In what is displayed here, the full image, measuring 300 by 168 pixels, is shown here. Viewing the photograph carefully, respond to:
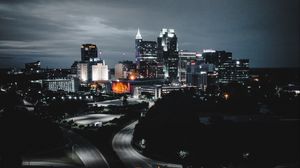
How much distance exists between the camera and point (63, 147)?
4259cm

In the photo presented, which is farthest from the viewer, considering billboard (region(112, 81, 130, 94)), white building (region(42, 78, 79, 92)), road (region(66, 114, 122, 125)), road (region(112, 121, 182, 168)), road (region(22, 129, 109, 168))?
white building (region(42, 78, 79, 92))

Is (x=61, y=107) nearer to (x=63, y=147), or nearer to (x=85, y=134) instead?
(x=85, y=134)

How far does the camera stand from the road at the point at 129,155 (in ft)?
118

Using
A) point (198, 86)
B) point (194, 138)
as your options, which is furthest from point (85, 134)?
point (198, 86)

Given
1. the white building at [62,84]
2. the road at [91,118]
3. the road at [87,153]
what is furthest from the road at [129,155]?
the white building at [62,84]

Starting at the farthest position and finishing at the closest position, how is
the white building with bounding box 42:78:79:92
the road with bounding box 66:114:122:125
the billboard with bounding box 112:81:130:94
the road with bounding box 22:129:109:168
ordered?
the white building with bounding box 42:78:79:92 → the billboard with bounding box 112:81:130:94 → the road with bounding box 66:114:122:125 → the road with bounding box 22:129:109:168

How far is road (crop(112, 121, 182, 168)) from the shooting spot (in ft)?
118

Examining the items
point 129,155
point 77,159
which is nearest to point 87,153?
point 77,159

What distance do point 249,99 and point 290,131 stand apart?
34.2 meters

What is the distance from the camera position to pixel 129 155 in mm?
39969

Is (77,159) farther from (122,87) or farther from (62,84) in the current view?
(62,84)

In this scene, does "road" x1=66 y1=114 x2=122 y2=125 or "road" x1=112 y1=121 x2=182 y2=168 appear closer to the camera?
"road" x1=112 y1=121 x2=182 y2=168

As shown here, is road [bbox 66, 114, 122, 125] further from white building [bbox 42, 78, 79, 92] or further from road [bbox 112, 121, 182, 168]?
white building [bbox 42, 78, 79, 92]

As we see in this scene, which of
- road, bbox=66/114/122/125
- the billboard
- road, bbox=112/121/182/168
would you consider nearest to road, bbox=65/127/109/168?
road, bbox=112/121/182/168
